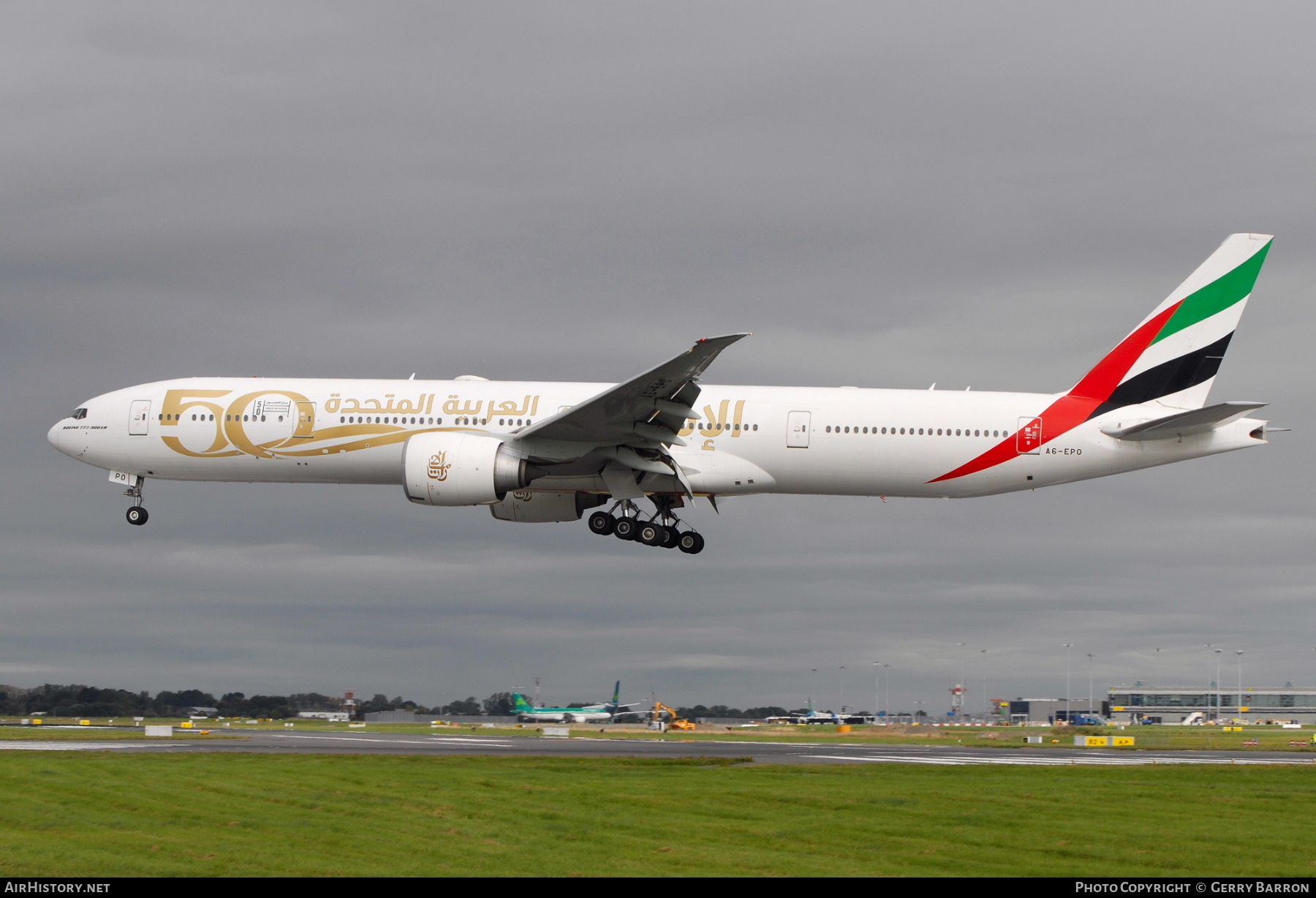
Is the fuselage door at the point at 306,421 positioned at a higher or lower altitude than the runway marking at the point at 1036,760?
higher

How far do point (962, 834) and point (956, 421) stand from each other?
23093mm

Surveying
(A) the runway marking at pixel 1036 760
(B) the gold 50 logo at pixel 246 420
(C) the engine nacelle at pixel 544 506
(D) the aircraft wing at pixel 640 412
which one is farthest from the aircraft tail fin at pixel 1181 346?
(B) the gold 50 logo at pixel 246 420

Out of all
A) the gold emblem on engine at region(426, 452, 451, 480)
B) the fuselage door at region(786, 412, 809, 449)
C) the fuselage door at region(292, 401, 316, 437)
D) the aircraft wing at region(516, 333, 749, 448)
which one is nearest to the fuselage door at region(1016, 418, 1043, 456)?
the fuselage door at region(786, 412, 809, 449)

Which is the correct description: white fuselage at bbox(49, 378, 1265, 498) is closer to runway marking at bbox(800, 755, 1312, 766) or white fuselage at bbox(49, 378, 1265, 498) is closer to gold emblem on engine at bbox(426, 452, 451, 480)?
gold emblem on engine at bbox(426, 452, 451, 480)

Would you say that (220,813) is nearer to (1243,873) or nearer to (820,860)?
(820,860)

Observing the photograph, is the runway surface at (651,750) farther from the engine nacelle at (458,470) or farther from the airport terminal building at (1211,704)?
the airport terminal building at (1211,704)

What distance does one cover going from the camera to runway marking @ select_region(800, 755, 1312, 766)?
115 ft

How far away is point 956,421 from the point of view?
41469 millimetres

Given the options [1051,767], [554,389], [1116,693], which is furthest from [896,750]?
[1116,693]

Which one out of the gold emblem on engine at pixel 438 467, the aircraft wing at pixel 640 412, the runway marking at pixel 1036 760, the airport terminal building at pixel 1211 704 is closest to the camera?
the runway marking at pixel 1036 760

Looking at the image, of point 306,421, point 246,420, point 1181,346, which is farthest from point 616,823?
point 1181,346

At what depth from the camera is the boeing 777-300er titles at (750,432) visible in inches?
1606

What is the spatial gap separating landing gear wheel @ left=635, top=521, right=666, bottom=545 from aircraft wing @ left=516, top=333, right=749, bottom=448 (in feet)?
12.6

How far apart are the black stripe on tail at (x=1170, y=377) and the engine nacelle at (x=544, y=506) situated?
17.3m
